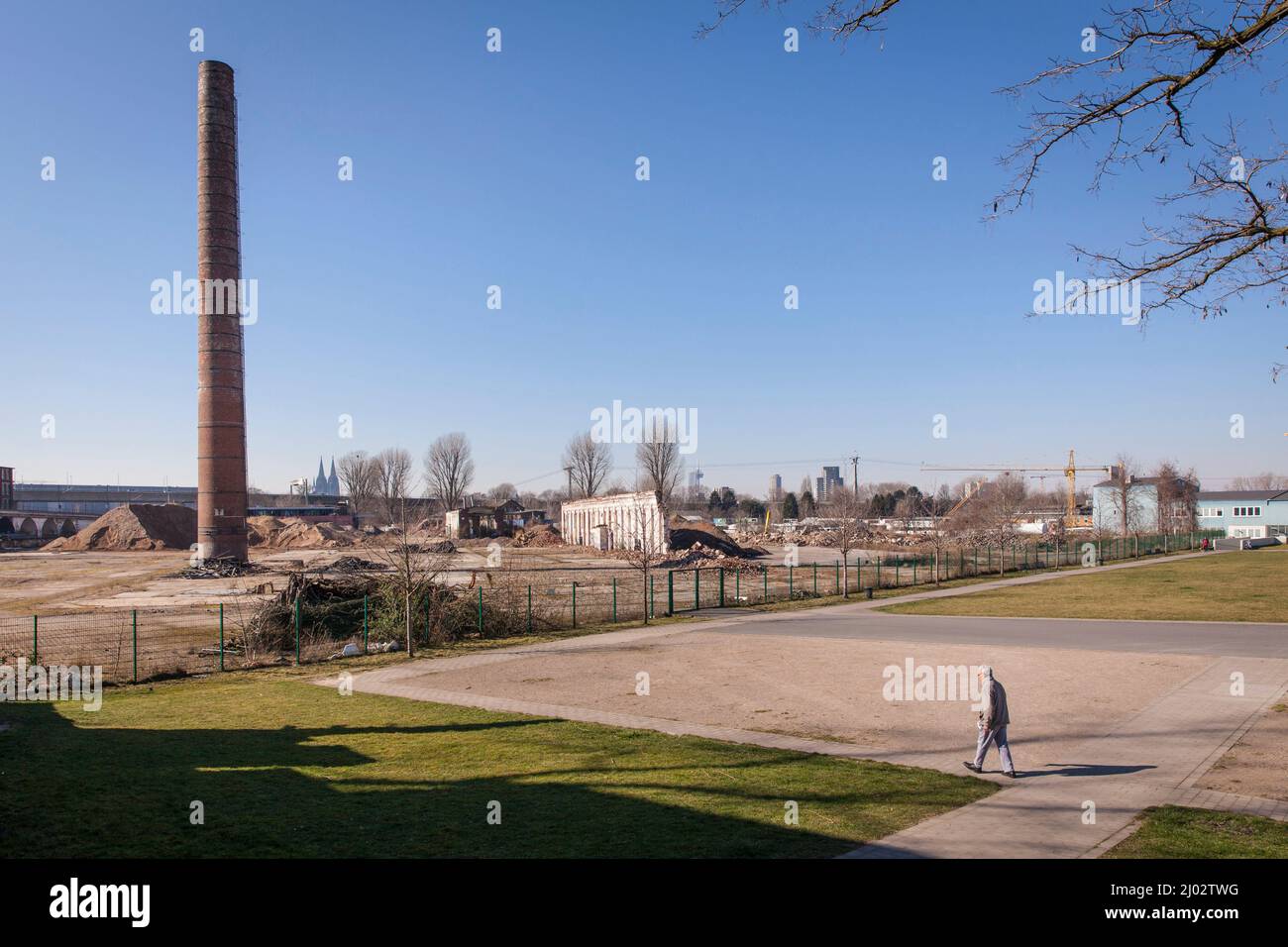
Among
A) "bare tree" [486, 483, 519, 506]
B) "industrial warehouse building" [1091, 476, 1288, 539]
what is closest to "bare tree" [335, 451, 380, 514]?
"bare tree" [486, 483, 519, 506]

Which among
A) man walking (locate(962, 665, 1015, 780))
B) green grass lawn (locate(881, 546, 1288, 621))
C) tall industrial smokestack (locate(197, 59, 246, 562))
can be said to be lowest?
green grass lawn (locate(881, 546, 1288, 621))

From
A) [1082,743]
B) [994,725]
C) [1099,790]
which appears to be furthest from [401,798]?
[1082,743]

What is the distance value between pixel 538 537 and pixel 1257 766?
73.3m

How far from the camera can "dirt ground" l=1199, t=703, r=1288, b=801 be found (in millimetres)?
9511

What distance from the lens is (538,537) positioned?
268 feet

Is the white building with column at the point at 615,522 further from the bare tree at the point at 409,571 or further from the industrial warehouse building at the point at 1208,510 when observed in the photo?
the industrial warehouse building at the point at 1208,510

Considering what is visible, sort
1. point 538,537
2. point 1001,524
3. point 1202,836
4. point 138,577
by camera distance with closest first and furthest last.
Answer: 1. point 1202,836
2. point 138,577
3. point 1001,524
4. point 538,537

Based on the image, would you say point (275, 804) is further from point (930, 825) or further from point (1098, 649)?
point (1098, 649)

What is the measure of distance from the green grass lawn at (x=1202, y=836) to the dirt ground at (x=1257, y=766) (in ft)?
4.04

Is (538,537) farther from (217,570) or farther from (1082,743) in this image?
(1082,743)

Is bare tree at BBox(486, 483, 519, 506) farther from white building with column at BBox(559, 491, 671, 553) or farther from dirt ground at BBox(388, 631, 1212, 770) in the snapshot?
dirt ground at BBox(388, 631, 1212, 770)

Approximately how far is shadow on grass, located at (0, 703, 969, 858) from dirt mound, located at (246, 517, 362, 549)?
6677 cm
